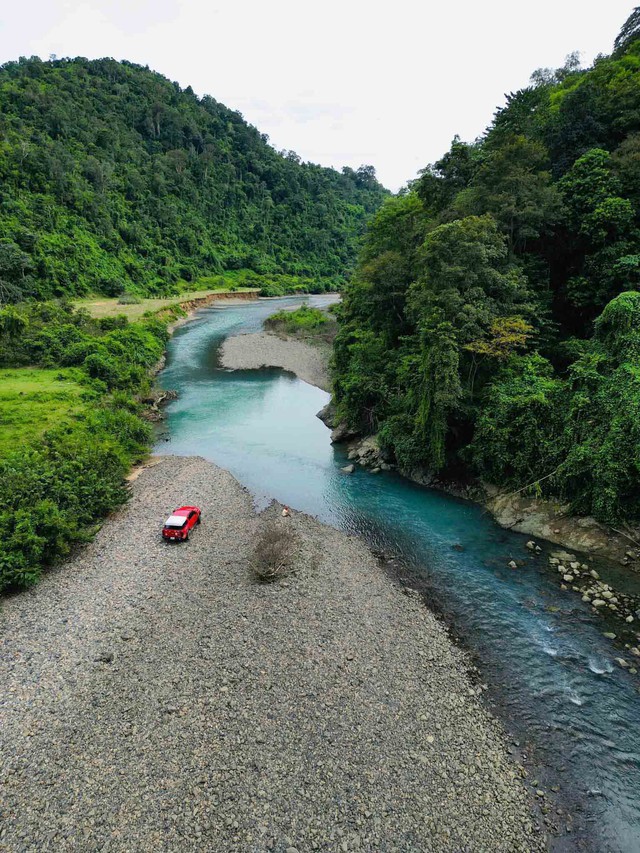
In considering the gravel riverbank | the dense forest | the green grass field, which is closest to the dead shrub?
the dense forest

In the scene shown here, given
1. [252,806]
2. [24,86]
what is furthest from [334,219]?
[252,806]

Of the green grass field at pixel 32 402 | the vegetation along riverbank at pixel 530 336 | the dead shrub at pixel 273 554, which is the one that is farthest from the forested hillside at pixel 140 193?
the dead shrub at pixel 273 554

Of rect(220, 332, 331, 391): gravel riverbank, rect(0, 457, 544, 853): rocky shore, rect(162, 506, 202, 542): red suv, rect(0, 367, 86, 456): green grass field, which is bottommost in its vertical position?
Answer: rect(0, 457, 544, 853): rocky shore

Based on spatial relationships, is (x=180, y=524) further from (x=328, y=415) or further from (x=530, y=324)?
(x=530, y=324)

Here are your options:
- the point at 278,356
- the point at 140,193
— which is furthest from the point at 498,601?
the point at 140,193

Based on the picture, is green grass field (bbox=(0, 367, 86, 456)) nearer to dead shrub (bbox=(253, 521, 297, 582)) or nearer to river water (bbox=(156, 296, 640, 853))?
river water (bbox=(156, 296, 640, 853))
